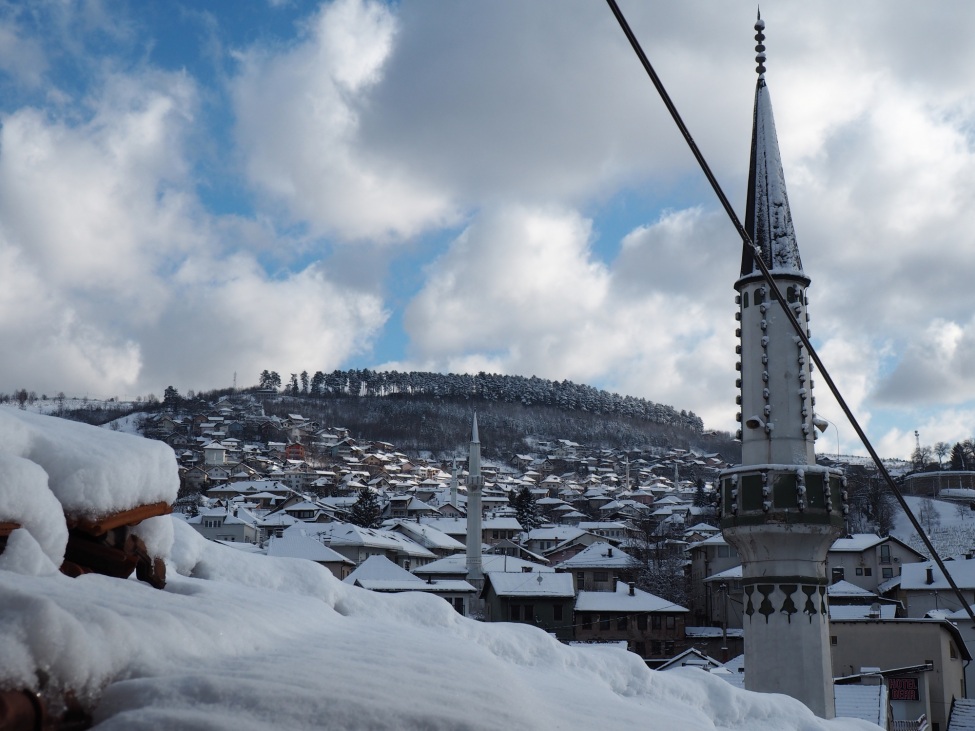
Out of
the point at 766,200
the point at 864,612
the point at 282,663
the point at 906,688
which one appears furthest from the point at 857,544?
the point at 282,663

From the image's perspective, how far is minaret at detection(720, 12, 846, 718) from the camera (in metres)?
13.6

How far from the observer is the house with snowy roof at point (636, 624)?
51312 millimetres

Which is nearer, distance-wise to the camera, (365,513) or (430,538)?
(430,538)

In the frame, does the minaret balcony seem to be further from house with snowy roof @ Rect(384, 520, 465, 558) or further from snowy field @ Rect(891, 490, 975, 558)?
snowy field @ Rect(891, 490, 975, 558)

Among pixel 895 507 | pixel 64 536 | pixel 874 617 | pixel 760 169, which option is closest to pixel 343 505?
pixel 895 507

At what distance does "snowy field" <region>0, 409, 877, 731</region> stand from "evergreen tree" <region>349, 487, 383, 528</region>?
83.2m

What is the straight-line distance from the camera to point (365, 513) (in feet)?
289

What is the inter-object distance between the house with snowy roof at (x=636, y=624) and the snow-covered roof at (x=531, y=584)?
4.75 ft

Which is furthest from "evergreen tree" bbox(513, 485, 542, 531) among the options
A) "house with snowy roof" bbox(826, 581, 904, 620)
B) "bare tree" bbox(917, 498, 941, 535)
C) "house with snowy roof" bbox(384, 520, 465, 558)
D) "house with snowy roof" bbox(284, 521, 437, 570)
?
"house with snowy roof" bbox(826, 581, 904, 620)

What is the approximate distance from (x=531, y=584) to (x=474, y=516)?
5.01m

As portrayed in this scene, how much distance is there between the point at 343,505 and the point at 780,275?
85.7 meters

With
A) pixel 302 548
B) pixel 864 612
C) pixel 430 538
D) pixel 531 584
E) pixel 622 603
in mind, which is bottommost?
pixel 864 612

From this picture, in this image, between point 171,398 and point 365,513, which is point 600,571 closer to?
point 365,513

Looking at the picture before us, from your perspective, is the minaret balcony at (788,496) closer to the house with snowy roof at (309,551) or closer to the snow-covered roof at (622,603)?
the snow-covered roof at (622,603)
